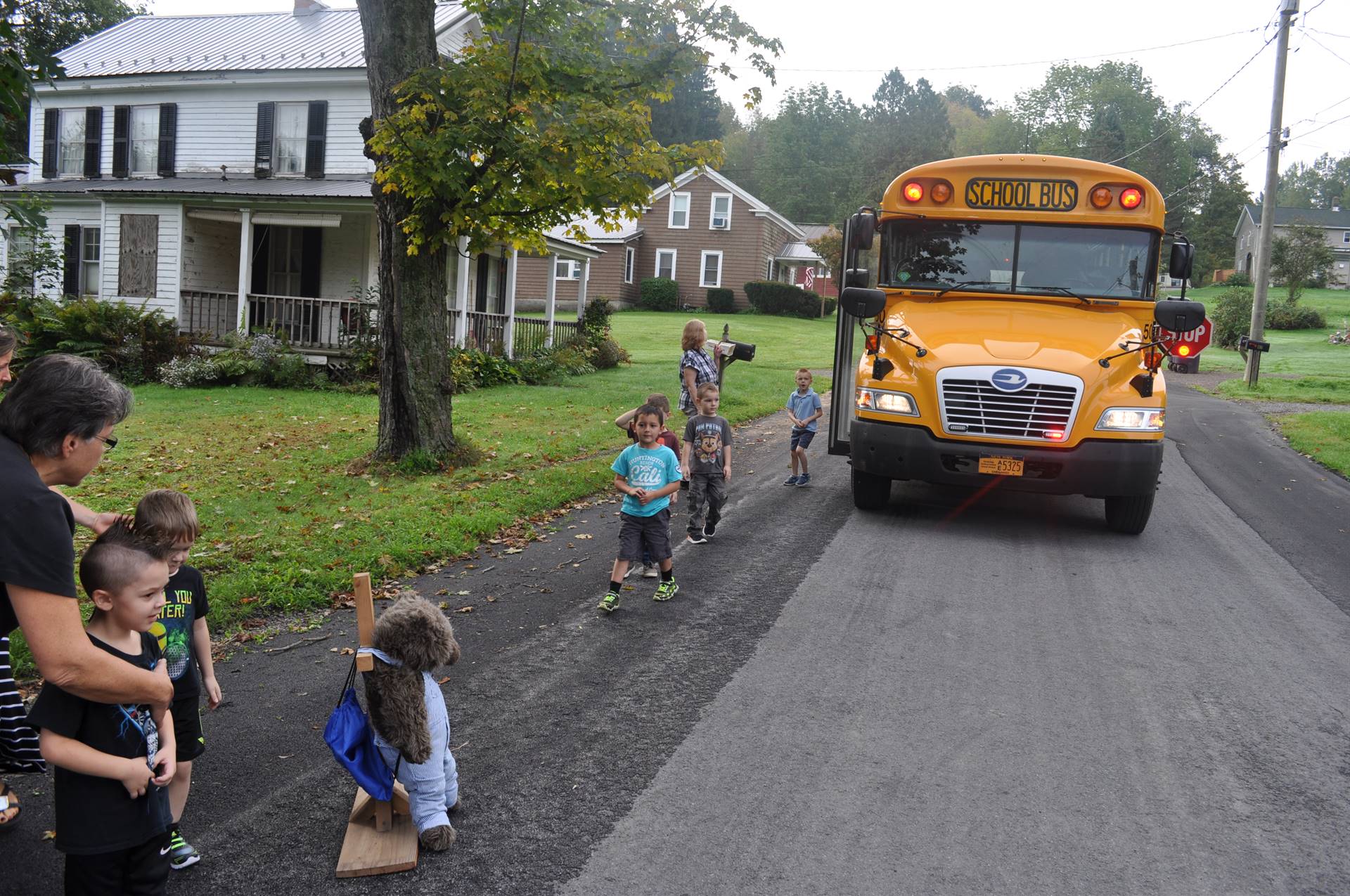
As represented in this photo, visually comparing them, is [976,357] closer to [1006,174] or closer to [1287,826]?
[1006,174]

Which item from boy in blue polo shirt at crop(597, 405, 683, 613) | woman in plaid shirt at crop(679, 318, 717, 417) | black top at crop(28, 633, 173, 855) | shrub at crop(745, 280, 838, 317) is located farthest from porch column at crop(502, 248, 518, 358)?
Result: shrub at crop(745, 280, 838, 317)

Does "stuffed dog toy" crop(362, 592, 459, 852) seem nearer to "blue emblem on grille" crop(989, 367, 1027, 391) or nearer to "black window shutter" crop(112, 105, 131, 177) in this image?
"blue emblem on grille" crop(989, 367, 1027, 391)

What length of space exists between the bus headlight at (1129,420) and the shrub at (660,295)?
131ft

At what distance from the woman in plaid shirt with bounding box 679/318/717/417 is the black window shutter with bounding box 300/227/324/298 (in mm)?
14004

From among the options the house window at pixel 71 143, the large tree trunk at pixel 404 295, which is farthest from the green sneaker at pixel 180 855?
the house window at pixel 71 143

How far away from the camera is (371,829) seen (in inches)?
136

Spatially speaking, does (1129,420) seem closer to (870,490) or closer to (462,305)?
(870,490)

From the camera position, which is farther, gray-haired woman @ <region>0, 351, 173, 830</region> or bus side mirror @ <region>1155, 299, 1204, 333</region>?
bus side mirror @ <region>1155, 299, 1204, 333</region>

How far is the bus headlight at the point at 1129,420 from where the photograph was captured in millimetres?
7855

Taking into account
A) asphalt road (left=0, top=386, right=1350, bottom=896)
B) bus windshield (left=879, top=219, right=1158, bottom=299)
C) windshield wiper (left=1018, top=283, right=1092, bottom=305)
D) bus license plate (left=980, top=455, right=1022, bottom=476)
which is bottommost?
asphalt road (left=0, top=386, right=1350, bottom=896)

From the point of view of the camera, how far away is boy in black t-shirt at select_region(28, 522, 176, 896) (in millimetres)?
2514

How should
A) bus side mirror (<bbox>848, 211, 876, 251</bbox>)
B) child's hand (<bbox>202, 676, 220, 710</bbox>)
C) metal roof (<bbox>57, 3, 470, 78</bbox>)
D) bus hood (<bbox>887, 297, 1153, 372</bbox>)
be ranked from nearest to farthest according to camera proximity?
1. child's hand (<bbox>202, 676, 220, 710</bbox>)
2. bus hood (<bbox>887, 297, 1153, 372</bbox>)
3. bus side mirror (<bbox>848, 211, 876, 251</bbox>)
4. metal roof (<bbox>57, 3, 470, 78</bbox>)

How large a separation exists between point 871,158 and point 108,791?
77341 mm

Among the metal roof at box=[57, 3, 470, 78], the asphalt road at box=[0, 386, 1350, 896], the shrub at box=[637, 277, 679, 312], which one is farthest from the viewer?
the shrub at box=[637, 277, 679, 312]
